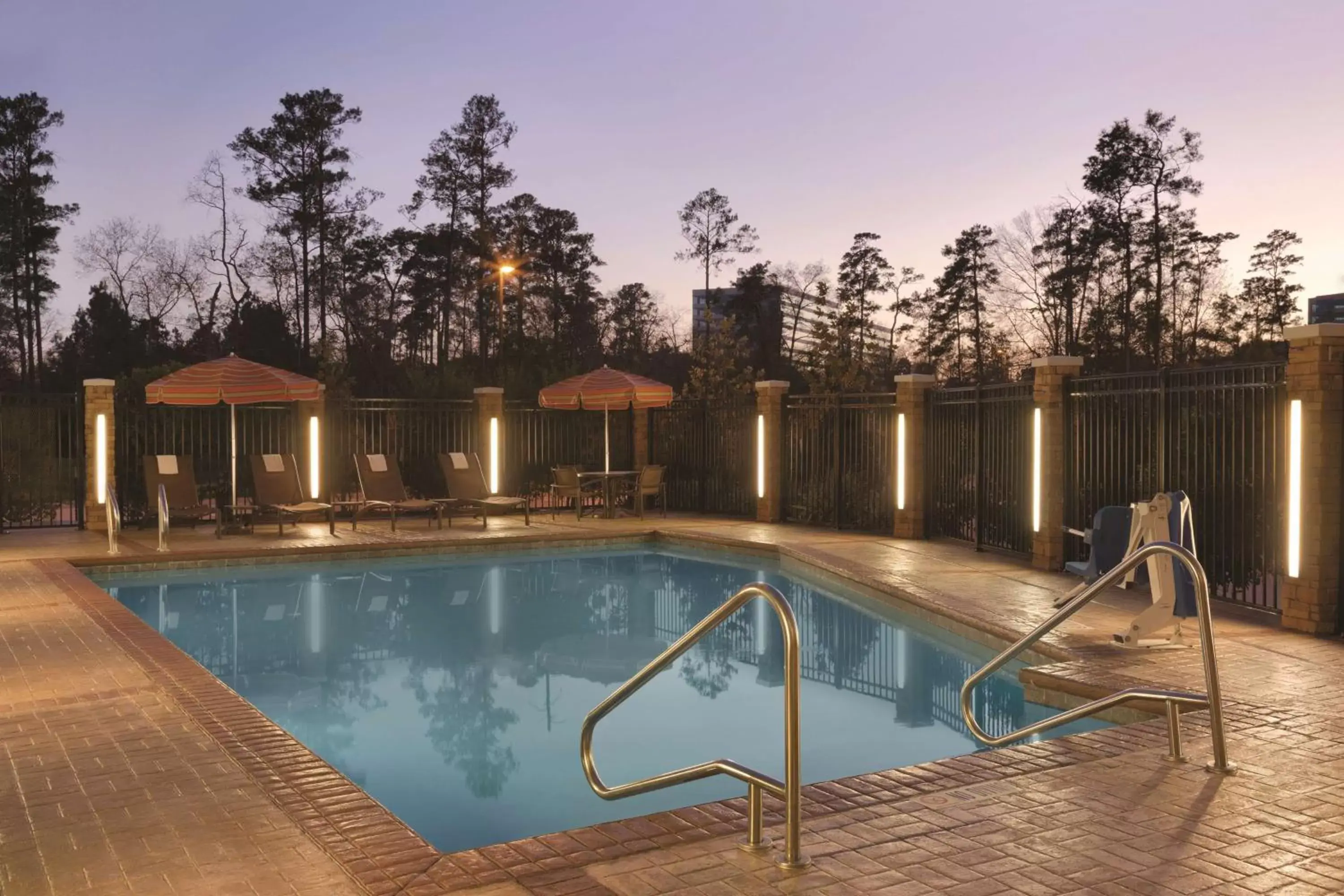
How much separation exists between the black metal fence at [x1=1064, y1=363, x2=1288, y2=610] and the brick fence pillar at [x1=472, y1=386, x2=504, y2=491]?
30.3ft

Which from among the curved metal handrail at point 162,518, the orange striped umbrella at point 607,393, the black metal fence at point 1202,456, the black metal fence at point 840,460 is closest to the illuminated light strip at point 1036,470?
the black metal fence at point 1202,456

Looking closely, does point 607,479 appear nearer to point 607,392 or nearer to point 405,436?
point 607,392

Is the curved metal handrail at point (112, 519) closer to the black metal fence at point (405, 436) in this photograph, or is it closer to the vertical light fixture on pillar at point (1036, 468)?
the black metal fence at point (405, 436)

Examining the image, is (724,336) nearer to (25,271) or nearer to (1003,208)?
(1003,208)

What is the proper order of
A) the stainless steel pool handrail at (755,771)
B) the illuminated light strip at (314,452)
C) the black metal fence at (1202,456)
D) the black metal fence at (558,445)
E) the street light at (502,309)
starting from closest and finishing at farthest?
the stainless steel pool handrail at (755,771) → the black metal fence at (1202,456) → the illuminated light strip at (314,452) → the black metal fence at (558,445) → the street light at (502,309)

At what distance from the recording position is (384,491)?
14.8m

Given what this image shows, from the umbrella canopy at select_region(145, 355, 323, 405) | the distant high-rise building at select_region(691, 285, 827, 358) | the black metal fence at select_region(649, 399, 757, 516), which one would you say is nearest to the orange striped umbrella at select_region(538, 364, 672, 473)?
the black metal fence at select_region(649, 399, 757, 516)

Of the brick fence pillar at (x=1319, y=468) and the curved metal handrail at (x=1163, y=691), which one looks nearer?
the curved metal handrail at (x=1163, y=691)

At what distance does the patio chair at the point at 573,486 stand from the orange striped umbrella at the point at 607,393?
519mm

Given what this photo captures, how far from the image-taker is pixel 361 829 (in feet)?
12.8

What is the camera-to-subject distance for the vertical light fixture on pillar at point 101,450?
13859 millimetres

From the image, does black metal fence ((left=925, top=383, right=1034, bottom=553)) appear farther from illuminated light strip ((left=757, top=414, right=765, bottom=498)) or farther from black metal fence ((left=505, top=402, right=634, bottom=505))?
black metal fence ((left=505, top=402, right=634, bottom=505))

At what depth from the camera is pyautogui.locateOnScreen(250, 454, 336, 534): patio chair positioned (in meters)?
13.6

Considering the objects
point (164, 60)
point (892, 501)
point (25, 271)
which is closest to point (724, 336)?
point (892, 501)
